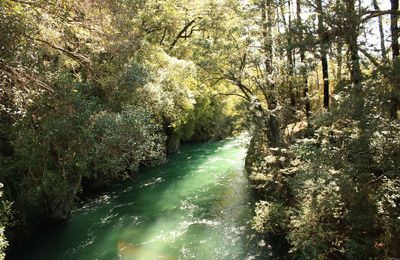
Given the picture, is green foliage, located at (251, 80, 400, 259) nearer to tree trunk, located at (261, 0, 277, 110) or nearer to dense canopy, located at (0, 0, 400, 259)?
dense canopy, located at (0, 0, 400, 259)

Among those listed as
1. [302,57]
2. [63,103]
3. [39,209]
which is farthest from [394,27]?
[39,209]

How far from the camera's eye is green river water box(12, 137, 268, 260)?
45.3 ft

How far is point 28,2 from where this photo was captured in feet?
35.5

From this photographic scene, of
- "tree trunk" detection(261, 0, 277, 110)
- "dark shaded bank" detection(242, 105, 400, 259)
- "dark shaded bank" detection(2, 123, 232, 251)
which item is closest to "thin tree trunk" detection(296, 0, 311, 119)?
"tree trunk" detection(261, 0, 277, 110)

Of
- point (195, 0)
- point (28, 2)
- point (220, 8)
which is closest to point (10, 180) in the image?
point (28, 2)

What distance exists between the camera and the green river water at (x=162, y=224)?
13812mm

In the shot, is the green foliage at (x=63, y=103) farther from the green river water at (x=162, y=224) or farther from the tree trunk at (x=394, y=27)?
the tree trunk at (x=394, y=27)

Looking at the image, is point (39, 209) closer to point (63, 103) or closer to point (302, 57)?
point (63, 103)

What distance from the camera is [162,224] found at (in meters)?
16.9

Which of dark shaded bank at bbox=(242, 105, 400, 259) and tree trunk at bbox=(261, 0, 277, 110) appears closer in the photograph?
dark shaded bank at bbox=(242, 105, 400, 259)

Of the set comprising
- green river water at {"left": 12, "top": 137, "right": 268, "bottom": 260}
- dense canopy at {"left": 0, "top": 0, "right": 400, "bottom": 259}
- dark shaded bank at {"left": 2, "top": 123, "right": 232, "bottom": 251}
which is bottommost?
green river water at {"left": 12, "top": 137, "right": 268, "bottom": 260}

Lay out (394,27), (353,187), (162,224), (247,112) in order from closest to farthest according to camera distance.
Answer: (353,187)
(394,27)
(162,224)
(247,112)

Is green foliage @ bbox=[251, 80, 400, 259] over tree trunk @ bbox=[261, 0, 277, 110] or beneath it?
beneath

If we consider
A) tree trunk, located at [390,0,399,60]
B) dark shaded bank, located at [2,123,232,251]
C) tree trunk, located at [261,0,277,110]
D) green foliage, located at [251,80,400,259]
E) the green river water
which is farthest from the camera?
tree trunk, located at [261,0,277,110]
